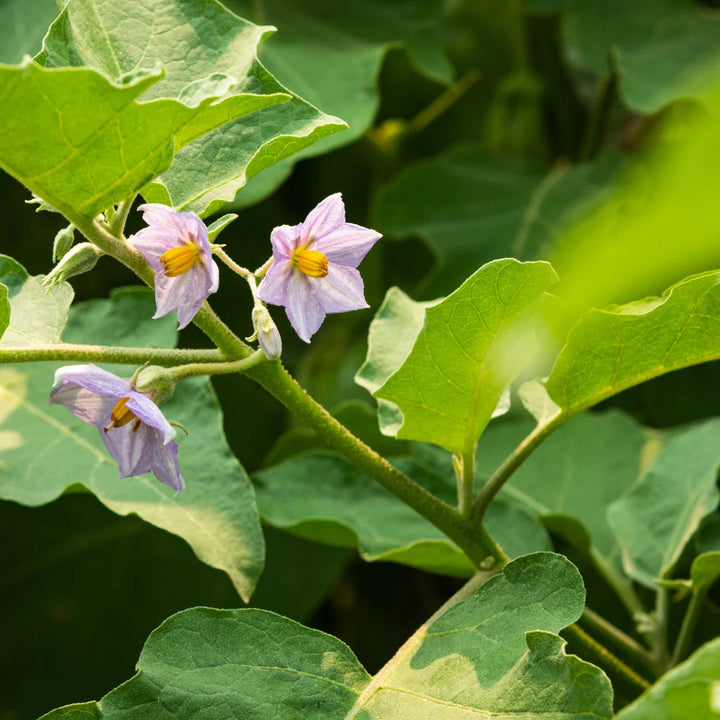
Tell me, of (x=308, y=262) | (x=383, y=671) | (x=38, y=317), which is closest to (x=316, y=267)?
(x=308, y=262)

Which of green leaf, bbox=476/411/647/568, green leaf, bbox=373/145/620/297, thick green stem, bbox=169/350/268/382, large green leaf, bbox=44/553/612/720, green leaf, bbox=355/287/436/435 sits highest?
thick green stem, bbox=169/350/268/382

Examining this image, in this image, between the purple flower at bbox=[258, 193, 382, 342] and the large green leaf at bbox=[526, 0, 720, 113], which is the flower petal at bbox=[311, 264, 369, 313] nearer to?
the purple flower at bbox=[258, 193, 382, 342]

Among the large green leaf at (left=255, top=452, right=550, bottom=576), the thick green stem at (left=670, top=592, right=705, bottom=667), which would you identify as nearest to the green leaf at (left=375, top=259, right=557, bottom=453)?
the large green leaf at (left=255, top=452, right=550, bottom=576)

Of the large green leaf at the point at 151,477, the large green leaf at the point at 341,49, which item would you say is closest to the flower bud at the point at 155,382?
the large green leaf at the point at 151,477

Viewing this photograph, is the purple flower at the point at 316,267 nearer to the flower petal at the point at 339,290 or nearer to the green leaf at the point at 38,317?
the flower petal at the point at 339,290

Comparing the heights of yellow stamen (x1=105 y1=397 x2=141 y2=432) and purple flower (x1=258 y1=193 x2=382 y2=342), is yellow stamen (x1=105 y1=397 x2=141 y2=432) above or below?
below

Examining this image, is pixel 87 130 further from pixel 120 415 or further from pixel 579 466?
pixel 579 466
